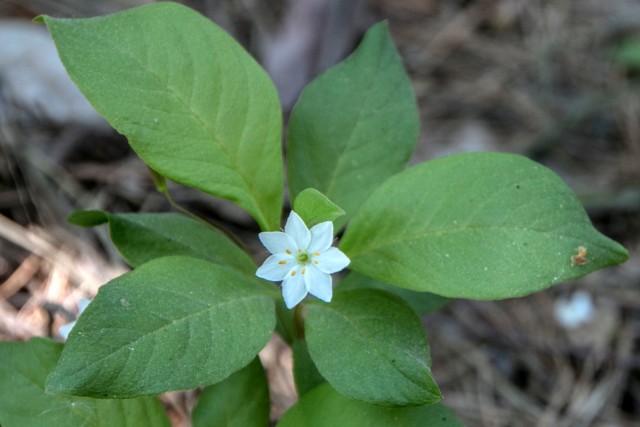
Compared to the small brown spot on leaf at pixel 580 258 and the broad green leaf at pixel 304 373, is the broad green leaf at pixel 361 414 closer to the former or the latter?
the broad green leaf at pixel 304 373

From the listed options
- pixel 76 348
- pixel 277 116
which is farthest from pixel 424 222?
pixel 76 348

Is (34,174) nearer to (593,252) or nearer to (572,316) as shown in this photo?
(593,252)

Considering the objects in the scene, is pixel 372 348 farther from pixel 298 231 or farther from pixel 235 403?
pixel 235 403

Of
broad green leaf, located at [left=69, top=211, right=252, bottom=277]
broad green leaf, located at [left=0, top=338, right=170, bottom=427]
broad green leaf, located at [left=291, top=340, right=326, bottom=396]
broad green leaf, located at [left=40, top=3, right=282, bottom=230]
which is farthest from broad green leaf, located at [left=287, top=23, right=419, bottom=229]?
broad green leaf, located at [left=0, top=338, right=170, bottom=427]

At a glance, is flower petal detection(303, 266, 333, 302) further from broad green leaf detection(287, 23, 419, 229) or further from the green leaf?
broad green leaf detection(287, 23, 419, 229)

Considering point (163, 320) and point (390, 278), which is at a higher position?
point (163, 320)

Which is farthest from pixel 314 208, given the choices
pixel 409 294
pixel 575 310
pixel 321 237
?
pixel 575 310

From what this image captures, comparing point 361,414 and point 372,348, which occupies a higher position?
point 372,348
